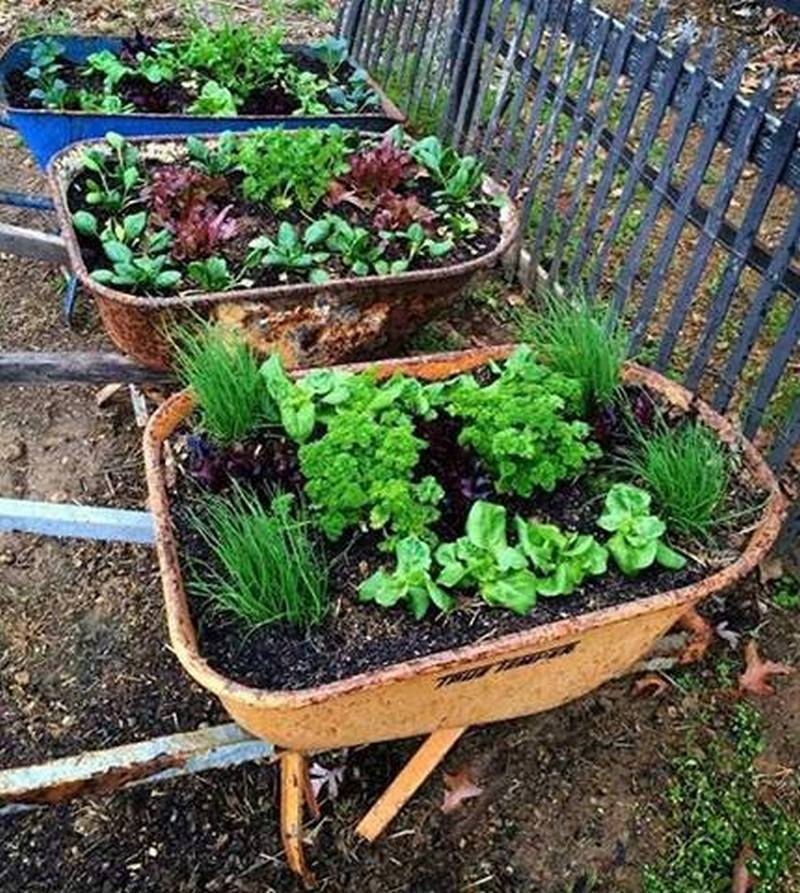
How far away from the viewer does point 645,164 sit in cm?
311

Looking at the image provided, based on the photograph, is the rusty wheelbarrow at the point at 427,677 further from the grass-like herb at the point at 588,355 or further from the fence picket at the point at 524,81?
Answer: the fence picket at the point at 524,81

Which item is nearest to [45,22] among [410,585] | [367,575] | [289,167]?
[289,167]

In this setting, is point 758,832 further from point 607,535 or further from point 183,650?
A: point 183,650

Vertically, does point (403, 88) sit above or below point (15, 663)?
above

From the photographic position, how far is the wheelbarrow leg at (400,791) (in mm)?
2229

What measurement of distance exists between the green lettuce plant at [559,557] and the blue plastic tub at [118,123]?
2011 millimetres

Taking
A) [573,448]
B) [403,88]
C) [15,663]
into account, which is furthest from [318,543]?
[403,88]

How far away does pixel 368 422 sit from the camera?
2096 mm

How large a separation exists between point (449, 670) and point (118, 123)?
7.82ft

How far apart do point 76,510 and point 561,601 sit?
1.01m

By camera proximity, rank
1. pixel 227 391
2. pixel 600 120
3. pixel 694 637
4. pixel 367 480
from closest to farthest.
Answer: pixel 367 480
pixel 227 391
pixel 694 637
pixel 600 120

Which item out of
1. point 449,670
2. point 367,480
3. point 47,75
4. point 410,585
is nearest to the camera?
point 449,670

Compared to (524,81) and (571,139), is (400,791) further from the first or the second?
(524,81)

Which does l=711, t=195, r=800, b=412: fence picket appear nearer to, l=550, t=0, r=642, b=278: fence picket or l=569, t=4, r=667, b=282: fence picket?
l=569, t=4, r=667, b=282: fence picket
